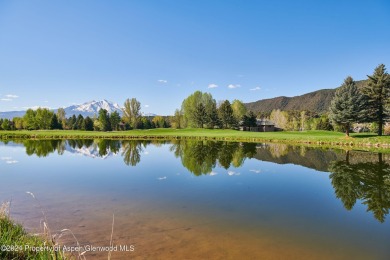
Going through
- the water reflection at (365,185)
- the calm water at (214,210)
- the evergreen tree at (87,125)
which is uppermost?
the evergreen tree at (87,125)

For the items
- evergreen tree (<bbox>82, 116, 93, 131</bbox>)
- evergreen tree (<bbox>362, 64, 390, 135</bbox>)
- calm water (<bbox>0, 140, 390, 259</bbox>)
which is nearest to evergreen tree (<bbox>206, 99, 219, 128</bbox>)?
evergreen tree (<bbox>362, 64, 390, 135</bbox>)

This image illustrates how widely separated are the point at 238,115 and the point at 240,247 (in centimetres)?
9081

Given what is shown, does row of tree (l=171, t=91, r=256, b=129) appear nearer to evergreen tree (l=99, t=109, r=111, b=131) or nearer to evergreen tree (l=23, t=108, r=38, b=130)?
evergreen tree (l=99, t=109, r=111, b=131)

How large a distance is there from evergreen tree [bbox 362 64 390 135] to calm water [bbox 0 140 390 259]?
31874mm

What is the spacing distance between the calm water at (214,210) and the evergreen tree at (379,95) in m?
31.9

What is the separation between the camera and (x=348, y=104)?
42406 millimetres

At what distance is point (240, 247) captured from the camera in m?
6.64

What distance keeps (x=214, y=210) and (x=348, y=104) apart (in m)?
40.6

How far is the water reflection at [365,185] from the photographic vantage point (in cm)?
1055

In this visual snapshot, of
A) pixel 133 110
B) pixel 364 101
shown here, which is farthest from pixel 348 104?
pixel 133 110

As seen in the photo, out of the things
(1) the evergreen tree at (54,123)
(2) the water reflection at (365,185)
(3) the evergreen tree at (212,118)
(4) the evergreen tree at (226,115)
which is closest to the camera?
(2) the water reflection at (365,185)

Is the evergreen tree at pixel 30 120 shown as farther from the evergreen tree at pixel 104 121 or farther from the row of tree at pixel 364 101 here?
the row of tree at pixel 364 101

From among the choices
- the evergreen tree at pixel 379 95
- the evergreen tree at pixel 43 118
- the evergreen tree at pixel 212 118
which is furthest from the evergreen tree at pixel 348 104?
the evergreen tree at pixel 43 118

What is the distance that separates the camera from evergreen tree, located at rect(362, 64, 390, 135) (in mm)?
43188
